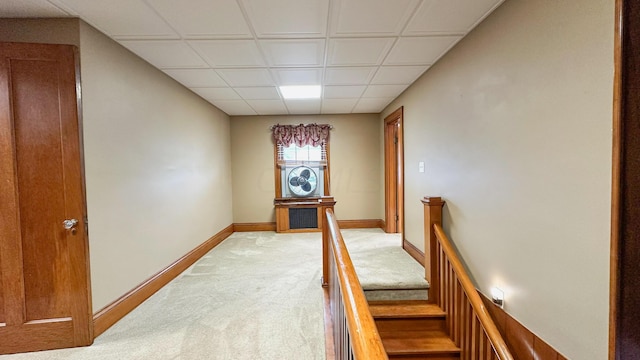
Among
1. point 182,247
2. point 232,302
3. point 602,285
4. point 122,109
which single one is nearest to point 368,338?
point 602,285

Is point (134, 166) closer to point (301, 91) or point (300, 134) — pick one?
point (301, 91)

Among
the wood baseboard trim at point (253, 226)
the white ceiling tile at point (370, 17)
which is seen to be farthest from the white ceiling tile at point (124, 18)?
the wood baseboard trim at point (253, 226)

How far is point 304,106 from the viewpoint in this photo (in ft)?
15.6

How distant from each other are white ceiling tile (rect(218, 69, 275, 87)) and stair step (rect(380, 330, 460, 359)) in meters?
2.94

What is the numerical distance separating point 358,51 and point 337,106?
2.27 metres

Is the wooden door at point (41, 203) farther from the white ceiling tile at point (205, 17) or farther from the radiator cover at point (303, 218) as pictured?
the radiator cover at point (303, 218)

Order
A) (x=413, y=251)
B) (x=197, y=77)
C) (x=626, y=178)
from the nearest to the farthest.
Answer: (x=626, y=178), (x=197, y=77), (x=413, y=251)

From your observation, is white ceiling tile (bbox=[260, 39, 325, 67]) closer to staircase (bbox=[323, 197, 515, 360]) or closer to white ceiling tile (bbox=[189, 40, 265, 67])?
white ceiling tile (bbox=[189, 40, 265, 67])

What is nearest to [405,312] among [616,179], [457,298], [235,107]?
[457,298]

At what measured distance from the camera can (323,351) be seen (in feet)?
6.44

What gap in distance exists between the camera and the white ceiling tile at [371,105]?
444cm

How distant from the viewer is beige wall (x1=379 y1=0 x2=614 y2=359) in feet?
4.31

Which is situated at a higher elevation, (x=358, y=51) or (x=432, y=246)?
(x=358, y=51)

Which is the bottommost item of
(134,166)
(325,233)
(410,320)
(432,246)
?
(410,320)
